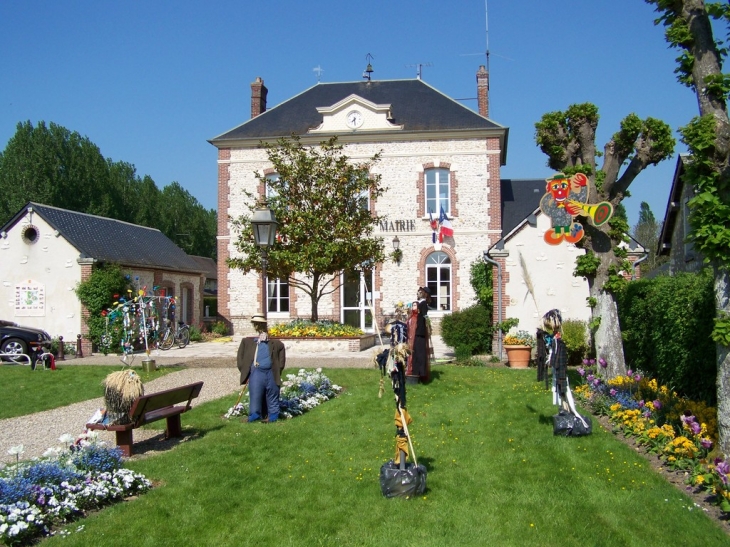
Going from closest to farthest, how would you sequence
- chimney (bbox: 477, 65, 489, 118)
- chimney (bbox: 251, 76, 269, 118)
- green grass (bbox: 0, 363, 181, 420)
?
1. green grass (bbox: 0, 363, 181, 420)
2. chimney (bbox: 477, 65, 489, 118)
3. chimney (bbox: 251, 76, 269, 118)

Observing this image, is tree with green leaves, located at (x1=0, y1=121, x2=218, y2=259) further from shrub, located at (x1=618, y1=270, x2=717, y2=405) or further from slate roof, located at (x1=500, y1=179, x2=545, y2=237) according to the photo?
shrub, located at (x1=618, y1=270, x2=717, y2=405)

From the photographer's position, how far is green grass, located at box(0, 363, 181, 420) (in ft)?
36.6

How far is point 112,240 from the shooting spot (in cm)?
2227

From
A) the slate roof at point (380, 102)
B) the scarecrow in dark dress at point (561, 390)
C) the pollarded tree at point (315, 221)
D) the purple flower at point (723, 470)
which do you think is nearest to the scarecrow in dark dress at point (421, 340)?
the scarecrow in dark dress at point (561, 390)

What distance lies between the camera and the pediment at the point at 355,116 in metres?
24.3

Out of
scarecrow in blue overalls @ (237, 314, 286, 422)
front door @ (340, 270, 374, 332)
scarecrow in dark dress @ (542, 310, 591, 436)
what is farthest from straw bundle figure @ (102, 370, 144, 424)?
front door @ (340, 270, 374, 332)

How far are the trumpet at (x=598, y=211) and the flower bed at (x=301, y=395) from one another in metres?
5.13

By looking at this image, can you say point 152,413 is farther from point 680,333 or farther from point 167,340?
point 167,340

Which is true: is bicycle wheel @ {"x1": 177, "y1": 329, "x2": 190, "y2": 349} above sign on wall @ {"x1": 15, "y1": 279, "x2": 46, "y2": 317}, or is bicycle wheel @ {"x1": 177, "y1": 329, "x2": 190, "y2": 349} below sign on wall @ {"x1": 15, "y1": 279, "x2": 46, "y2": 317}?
below

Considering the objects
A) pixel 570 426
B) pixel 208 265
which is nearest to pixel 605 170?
pixel 570 426

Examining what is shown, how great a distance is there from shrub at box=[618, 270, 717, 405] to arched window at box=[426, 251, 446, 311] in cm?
1311

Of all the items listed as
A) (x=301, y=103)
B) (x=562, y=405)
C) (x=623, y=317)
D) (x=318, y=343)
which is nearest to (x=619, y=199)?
(x=623, y=317)

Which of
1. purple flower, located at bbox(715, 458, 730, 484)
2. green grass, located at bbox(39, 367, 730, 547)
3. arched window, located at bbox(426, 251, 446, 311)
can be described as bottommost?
green grass, located at bbox(39, 367, 730, 547)

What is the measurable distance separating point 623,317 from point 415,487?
7402 millimetres
